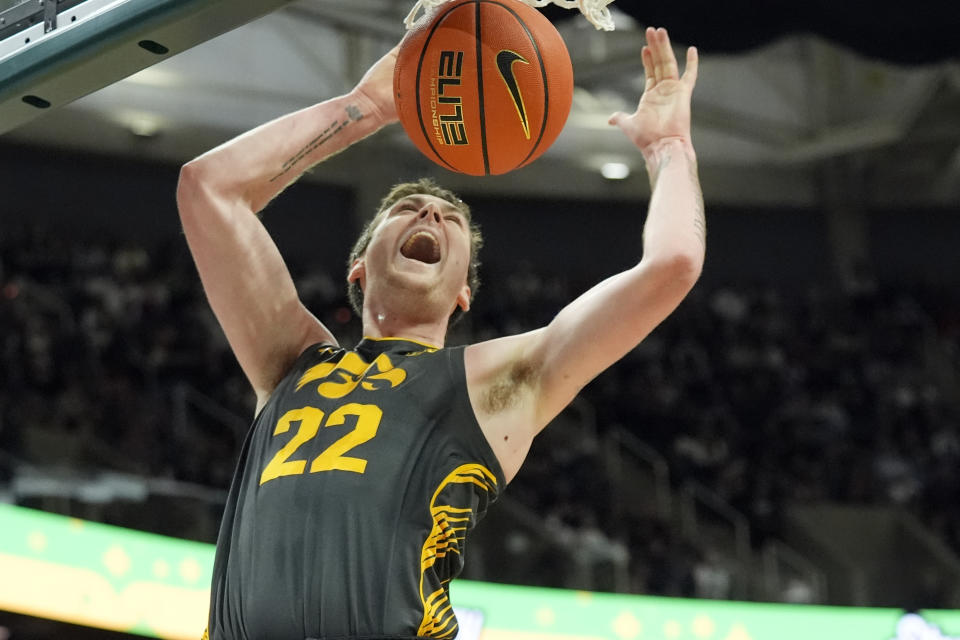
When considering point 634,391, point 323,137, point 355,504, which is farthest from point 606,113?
point 355,504

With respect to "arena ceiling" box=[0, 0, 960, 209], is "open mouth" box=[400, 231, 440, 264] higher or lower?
higher

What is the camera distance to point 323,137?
2969mm

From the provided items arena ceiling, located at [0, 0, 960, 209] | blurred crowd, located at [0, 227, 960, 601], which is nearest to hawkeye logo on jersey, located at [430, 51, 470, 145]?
blurred crowd, located at [0, 227, 960, 601]

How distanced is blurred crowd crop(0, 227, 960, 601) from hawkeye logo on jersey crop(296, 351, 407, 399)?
5.03 metres

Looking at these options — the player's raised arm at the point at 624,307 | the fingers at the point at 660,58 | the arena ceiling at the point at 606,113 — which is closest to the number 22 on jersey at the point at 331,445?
the player's raised arm at the point at 624,307

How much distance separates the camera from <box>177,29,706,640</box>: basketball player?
2396mm

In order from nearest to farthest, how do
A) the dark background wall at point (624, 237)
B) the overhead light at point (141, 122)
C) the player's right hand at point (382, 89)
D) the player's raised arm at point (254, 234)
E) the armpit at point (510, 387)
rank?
the armpit at point (510, 387) → the player's raised arm at point (254, 234) → the player's right hand at point (382, 89) → the overhead light at point (141, 122) → the dark background wall at point (624, 237)

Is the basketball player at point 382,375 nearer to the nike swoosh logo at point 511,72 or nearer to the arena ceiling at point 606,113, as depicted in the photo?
the nike swoosh logo at point 511,72

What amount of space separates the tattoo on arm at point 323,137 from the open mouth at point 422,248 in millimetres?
323

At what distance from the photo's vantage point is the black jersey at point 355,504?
236 cm

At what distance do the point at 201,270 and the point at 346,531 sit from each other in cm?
77

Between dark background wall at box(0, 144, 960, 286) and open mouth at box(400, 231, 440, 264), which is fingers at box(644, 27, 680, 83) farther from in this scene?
dark background wall at box(0, 144, 960, 286)

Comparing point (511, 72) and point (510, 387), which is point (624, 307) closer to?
point (510, 387)

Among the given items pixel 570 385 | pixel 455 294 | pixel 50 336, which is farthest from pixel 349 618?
pixel 50 336
